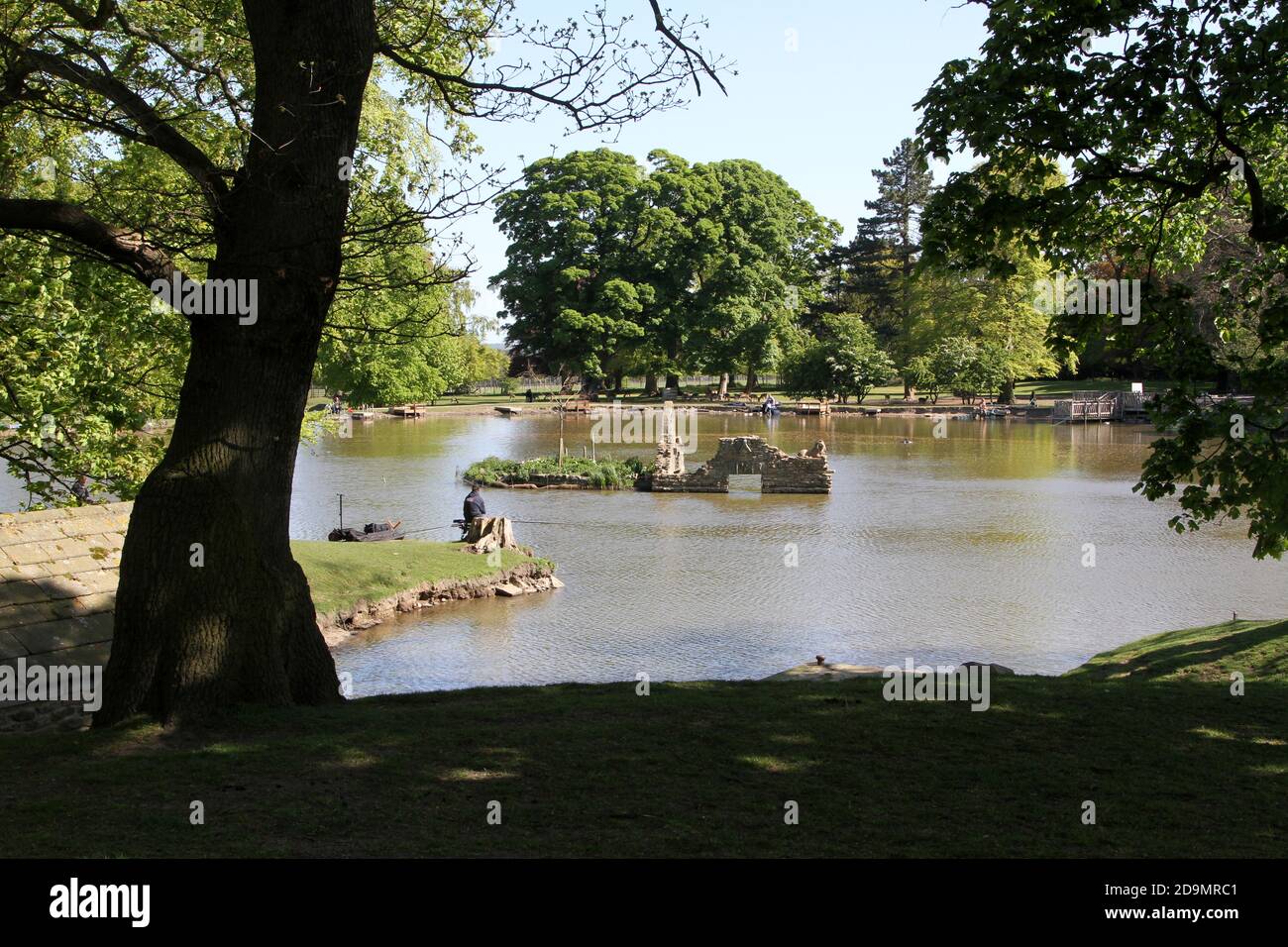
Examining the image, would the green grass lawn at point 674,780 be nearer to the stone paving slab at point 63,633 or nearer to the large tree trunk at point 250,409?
the large tree trunk at point 250,409

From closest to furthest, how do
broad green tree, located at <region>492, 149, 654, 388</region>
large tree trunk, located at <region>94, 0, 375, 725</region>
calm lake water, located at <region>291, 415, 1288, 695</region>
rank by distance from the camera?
large tree trunk, located at <region>94, 0, 375, 725</region>, calm lake water, located at <region>291, 415, 1288, 695</region>, broad green tree, located at <region>492, 149, 654, 388</region>

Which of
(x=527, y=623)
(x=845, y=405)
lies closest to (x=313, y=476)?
(x=527, y=623)

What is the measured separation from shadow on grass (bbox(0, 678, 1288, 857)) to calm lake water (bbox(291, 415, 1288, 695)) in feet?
24.9

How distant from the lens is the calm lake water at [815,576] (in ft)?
58.6

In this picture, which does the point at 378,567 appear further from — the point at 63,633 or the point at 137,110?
the point at 137,110

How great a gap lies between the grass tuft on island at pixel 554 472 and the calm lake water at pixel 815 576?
122 centimetres

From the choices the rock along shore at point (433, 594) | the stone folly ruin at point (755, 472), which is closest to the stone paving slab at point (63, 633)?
the rock along shore at point (433, 594)

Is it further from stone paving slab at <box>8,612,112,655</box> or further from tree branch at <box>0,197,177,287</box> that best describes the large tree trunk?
A: stone paving slab at <box>8,612,112,655</box>

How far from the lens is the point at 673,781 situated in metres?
6.97

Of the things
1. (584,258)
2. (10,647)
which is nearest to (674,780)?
(10,647)

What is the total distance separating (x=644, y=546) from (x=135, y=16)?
680 inches

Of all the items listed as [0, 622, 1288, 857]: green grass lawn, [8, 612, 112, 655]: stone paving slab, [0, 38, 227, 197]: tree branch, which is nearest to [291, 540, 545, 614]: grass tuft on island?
[8, 612, 112, 655]: stone paving slab

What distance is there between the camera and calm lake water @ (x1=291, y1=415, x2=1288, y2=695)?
17875 mm

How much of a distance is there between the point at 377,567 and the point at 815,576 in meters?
9.06
